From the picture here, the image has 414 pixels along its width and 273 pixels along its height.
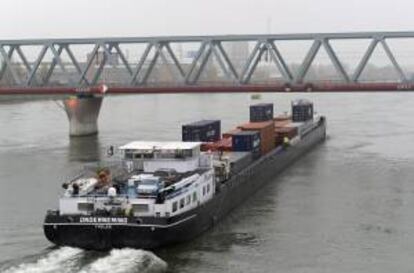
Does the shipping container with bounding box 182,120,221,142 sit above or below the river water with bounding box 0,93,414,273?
above

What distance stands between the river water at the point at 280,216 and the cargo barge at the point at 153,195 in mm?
653

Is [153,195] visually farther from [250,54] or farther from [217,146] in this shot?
[250,54]

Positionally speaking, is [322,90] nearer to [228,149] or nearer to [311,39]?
[311,39]

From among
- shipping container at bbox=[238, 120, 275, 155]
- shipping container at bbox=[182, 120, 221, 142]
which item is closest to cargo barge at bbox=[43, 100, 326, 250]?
shipping container at bbox=[182, 120, 221, 142]

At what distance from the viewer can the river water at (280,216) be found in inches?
1220

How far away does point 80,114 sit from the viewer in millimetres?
85688

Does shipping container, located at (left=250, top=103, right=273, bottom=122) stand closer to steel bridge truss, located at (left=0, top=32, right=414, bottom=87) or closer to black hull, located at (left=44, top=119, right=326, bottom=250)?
steel bridge truss, located at (left=0, top=32, right=414, bottom=87)

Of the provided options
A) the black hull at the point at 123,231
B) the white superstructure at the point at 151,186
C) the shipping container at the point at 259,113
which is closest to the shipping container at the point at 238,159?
the white superstructure at the point at 151,186

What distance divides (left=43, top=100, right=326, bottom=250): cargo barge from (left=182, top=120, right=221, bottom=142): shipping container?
13.1 feet

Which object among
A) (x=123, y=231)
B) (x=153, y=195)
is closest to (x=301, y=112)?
(x=153, y=195)

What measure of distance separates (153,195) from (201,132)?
22360 mm

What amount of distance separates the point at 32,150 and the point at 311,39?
2771 cm

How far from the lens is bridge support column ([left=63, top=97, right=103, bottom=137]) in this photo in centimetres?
8481

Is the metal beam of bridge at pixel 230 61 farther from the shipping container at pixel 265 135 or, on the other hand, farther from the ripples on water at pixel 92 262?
the ripples on water at pixel 92 262
